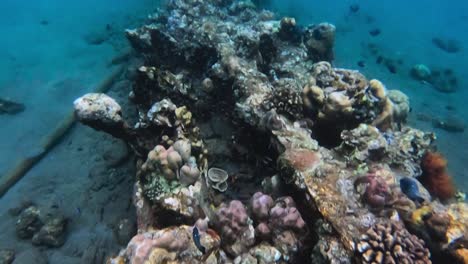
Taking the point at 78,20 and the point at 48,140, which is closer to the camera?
the point at 48,140

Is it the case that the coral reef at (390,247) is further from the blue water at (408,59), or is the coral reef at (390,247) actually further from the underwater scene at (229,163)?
the blue water at (408,59)

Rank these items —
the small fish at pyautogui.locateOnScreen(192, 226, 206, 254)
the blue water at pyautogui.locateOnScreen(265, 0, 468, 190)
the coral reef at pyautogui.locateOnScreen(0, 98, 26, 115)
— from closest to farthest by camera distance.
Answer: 1. the small fish at pyautogui.locateOnScreen(192, 226, 206, 254)
2. the coral reef at pyautogui.locateOnScreen(0, 98, 26, 115)
3. the blue water at pyautogui.locateOnScreen(265, 0, 468, 190)

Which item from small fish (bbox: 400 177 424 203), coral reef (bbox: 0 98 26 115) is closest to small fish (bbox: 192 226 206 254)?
small fish (bbox: 400 177 424 203)

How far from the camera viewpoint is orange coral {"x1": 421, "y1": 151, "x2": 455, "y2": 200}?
5.19m

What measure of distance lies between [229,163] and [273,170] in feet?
2.94

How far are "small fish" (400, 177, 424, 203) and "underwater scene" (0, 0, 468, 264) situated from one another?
0.10 feet

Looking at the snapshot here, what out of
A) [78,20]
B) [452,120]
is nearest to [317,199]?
[452,120]

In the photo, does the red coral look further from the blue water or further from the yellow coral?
the blue water

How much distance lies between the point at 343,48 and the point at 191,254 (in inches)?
731

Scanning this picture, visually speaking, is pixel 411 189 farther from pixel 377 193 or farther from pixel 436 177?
pixel 436 177

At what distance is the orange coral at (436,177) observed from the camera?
17.0ft

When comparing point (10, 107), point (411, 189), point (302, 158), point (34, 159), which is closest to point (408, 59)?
point (411, 189)

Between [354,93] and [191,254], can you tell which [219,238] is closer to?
[191,254]

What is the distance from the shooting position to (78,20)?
2295cm
